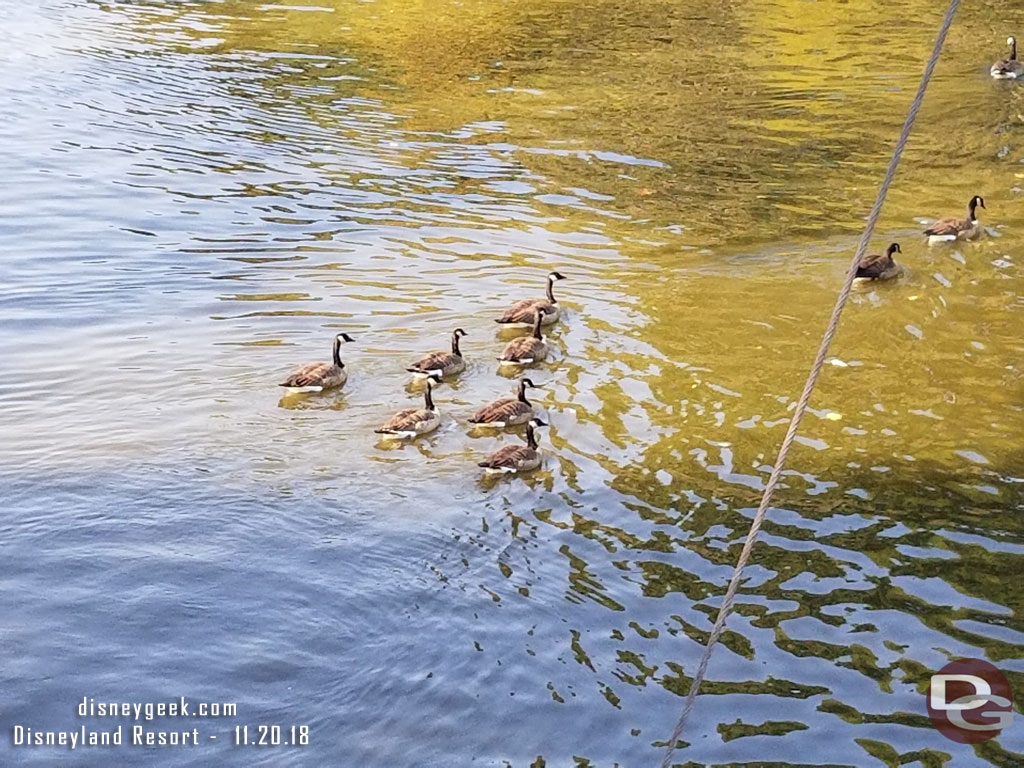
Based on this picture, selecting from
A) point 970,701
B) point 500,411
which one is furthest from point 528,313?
point 970,701

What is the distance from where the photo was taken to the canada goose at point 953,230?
53.0 ft

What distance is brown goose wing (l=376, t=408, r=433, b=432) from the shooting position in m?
11.9

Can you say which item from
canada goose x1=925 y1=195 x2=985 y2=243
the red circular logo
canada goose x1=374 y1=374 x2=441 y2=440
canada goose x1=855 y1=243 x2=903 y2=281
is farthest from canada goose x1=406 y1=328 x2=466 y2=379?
canada goose x1=925 y1=195 x2=985 y2=243

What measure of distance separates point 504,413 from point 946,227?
287 inches

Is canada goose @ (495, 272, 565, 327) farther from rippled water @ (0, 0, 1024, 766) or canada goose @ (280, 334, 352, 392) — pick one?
canada goose @ (280, 334, 352, 392)

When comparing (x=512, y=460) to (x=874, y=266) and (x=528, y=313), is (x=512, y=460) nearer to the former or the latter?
(x=528, y=313)

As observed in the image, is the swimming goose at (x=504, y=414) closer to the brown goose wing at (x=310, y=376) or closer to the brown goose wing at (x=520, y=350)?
the brown goose wing at (x=520, y=350)

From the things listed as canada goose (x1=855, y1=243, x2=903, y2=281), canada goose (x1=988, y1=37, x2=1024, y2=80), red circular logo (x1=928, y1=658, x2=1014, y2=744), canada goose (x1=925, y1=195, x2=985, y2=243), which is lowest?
red circular logo (x1=928, y1=658, x2=1014, y2=744)

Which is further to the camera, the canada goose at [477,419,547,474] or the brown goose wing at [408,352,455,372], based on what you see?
the brown goose wing at [408,352,455,372]

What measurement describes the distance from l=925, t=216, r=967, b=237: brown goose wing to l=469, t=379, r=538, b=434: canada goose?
267 inches

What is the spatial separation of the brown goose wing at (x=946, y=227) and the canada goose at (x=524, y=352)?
19.0 feet

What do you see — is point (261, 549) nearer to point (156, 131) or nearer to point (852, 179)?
point (852, 179)

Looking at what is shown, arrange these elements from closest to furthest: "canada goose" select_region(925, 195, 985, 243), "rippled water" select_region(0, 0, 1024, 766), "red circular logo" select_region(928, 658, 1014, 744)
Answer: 1. "red circular logo" select_region(928, 658, 1014, 744)
2. "rippled water" select_region(0, 0, 1024, 766)
3. "canada goose" select_region(925, 195, 985, 243)

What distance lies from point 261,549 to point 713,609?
361 cm
